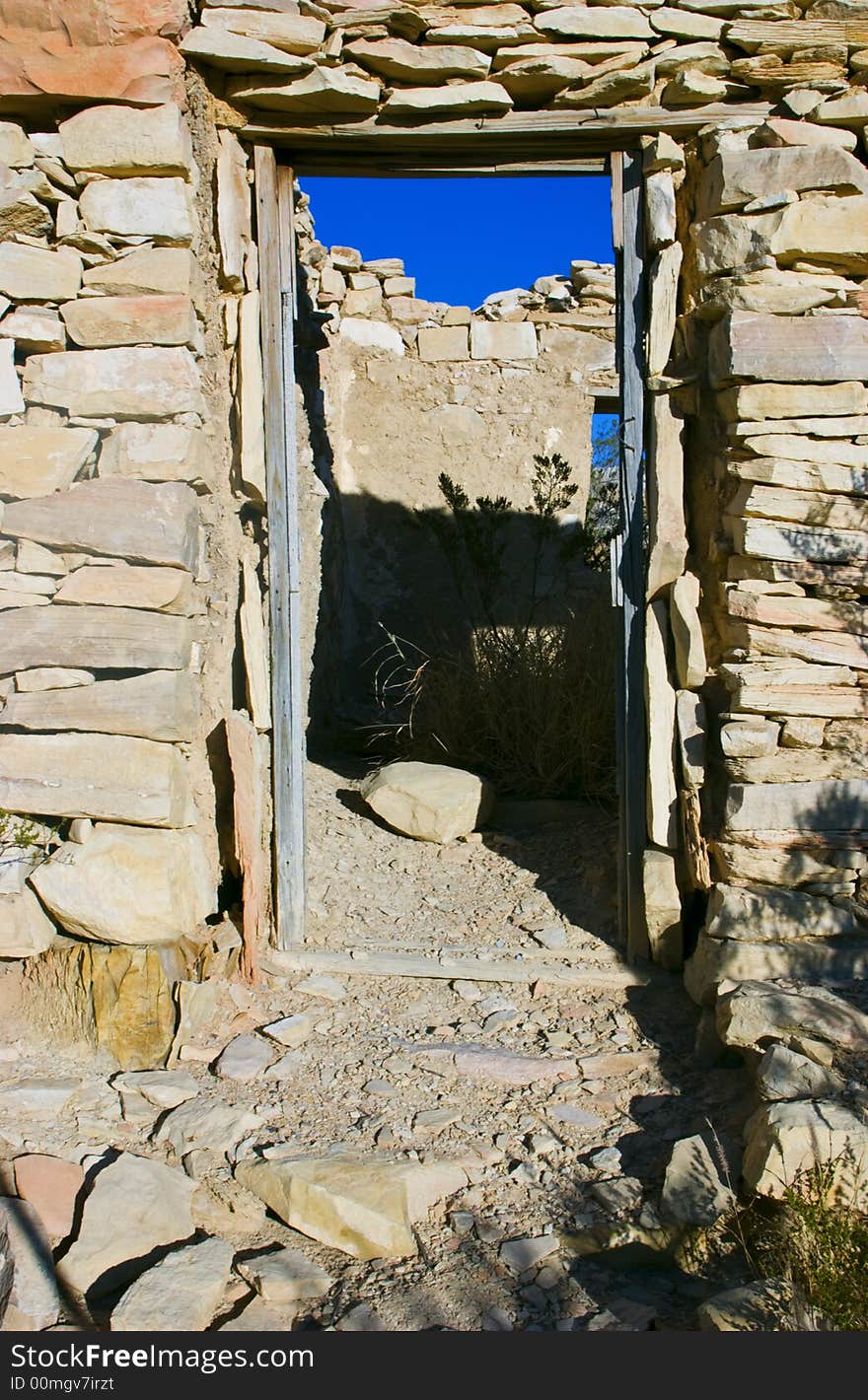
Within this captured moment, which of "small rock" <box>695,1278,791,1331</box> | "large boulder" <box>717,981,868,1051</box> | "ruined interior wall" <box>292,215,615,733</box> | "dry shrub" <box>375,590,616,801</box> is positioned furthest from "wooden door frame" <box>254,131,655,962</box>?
"ruined interior wall" <box>292,215,615,733</box>

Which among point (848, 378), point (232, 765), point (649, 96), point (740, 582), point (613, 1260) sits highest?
point (649, 96)

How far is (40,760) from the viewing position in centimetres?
312

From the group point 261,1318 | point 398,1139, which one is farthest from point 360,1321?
point 398,1139

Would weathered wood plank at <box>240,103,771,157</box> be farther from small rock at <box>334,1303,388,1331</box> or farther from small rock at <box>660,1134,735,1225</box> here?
small rock at <box>334,1303,388,1331</box>

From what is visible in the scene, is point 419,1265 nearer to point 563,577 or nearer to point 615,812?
point 615,812

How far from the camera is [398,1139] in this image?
110 inches

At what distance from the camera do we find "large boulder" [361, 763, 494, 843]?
15.0 feet

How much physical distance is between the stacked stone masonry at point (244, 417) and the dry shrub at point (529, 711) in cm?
148

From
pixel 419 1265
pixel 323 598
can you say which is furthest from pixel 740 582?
pixel 323 598

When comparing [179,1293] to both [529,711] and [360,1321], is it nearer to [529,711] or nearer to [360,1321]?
[360,1321]

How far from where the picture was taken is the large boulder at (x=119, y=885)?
9.92ft

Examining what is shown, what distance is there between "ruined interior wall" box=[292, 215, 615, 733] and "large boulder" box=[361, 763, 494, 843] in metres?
1.98

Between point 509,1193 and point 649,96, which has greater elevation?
point 649,96

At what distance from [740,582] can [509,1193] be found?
1.80 metres
